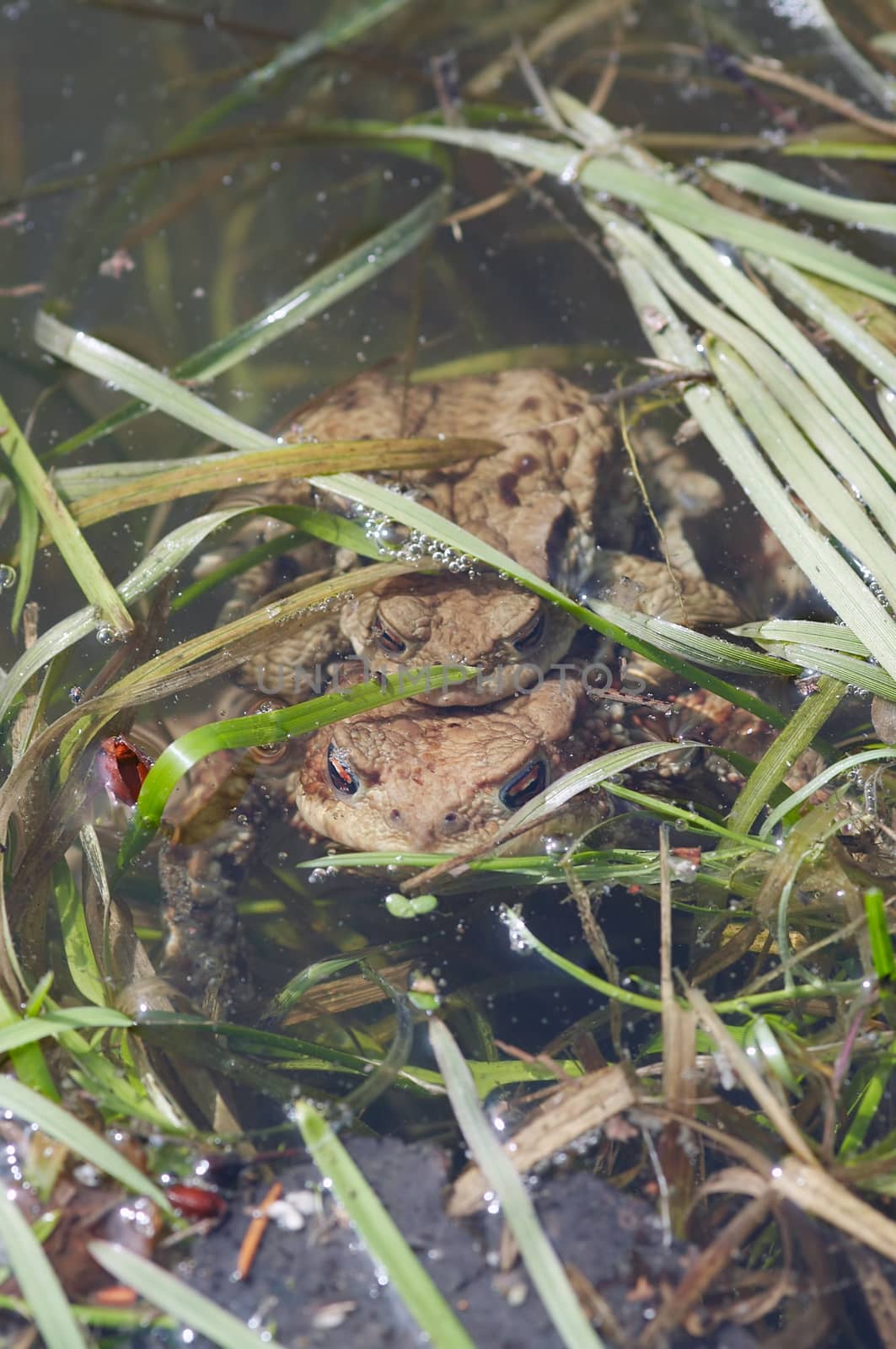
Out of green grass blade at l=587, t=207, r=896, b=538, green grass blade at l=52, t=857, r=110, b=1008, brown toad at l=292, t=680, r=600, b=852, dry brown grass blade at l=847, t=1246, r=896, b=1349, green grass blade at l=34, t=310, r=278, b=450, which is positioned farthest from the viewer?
green grass blade at l=34, t=310, r=278, b=450

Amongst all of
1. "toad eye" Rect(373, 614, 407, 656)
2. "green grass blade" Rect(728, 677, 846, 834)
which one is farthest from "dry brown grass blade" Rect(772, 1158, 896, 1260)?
"toad eye" Rect(373, 614, 407, 656)

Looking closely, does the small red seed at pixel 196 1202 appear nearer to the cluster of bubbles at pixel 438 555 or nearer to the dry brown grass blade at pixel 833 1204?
the dry brown grass blade at pixel 833 1204

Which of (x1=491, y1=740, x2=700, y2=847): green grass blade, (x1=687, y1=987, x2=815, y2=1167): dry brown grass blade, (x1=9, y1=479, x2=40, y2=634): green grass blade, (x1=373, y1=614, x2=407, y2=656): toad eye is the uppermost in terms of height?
(x1=9, y1=479, x2=40, y2=634): green grass blade

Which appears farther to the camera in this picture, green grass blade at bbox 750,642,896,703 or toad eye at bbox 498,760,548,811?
green grass blade at bbox 750,642,896,703

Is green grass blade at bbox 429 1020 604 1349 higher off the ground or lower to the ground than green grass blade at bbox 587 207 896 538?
lower

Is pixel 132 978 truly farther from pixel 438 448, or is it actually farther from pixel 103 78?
pixel 103 78

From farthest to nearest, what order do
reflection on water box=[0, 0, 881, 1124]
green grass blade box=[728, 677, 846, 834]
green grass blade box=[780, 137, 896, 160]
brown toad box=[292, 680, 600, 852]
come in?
1. green grass blade box=[780, 137, 896, 160]
2. reflection on water box=[0, 0, 881, 1124]
3. green grass blade box=[728, 677, 846, 834]
4. brown toad box=[292, 680, 600, 852]

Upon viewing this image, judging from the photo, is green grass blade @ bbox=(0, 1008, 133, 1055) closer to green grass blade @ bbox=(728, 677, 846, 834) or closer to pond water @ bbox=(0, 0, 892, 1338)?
pond water @ bbox=(0, 0, 892, 1338)
